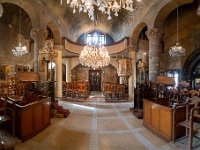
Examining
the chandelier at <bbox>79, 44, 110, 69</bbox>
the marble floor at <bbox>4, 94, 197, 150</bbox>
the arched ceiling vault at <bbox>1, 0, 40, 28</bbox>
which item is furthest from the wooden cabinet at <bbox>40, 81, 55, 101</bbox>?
the arched ceiling vault at <bbox>1, 0, 40, 28</bbox>

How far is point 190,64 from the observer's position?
1273cm

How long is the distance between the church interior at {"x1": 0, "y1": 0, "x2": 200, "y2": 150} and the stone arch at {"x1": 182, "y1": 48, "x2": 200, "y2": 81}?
7 cm

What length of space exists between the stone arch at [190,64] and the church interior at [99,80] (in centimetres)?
7

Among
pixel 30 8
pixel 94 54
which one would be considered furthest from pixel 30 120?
pixel 30 8

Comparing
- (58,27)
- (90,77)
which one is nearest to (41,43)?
(58,27)

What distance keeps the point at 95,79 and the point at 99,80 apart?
1.74 feet

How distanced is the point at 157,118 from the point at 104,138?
177 centimetres

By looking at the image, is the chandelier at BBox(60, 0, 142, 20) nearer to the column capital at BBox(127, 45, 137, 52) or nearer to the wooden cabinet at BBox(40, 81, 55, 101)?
the wooden cabinet at BBox(40, 81, 55, 101)

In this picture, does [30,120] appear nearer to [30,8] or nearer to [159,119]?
[159,119]

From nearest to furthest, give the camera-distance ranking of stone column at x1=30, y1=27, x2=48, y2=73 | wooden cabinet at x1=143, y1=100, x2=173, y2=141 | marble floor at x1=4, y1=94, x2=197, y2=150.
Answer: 1. marble floor at x1=4, y1=94, x2=197, y2=150
2. wooden cabinet at x1=143, y1=100, x2=173, y2=141
3. stone column at x1=30, y1=27, x2=48, y2=73

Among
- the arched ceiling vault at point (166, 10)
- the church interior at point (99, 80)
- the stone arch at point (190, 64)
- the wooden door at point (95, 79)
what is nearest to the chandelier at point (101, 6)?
the church interior at point (99, 80)

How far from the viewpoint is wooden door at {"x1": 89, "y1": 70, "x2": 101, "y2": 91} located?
768 inches

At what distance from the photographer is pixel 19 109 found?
4.13m

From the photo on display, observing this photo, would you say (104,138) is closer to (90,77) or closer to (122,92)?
(122,92)
